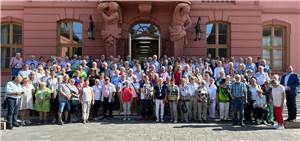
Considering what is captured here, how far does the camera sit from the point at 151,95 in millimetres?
15898

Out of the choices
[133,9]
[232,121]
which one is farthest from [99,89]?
[133,9]

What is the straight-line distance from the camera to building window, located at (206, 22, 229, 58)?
77.6ft

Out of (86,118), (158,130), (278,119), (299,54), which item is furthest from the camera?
(299,54)

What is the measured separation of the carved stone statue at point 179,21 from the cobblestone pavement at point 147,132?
7.67 m

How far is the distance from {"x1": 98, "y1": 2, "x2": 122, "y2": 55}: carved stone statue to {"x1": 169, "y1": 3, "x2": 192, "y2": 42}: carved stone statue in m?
2.70

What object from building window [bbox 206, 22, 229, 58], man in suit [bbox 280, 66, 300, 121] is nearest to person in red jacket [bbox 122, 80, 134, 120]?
man in suit [bbox 280, 66, 300, 121]

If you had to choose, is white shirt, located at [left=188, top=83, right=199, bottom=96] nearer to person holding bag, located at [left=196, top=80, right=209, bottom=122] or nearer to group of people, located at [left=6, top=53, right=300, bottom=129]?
group of people, located at [left=6, top=53, right=300, bottom=129]

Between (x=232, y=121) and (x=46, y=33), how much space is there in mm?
11822

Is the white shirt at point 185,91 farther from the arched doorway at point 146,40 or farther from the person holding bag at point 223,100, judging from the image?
the arched doorway at point 146,40

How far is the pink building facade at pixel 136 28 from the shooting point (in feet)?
74.3

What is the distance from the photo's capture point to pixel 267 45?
80.6 feet

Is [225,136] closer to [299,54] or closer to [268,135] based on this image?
[268,135]

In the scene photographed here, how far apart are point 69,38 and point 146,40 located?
4.15m

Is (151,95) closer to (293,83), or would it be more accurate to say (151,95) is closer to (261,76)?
(261,76)
